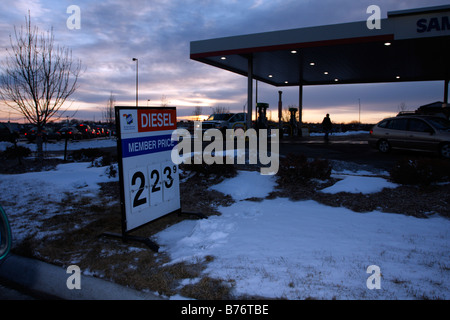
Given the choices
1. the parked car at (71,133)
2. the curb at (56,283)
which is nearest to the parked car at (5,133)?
the parked car at (71,133)

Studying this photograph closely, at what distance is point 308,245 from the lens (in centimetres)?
431

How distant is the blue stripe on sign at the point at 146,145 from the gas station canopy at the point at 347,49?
1277 cm

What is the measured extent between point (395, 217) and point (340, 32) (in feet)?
40.0

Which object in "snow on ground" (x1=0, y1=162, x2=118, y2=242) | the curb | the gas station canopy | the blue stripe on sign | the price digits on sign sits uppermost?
the gas station canopy

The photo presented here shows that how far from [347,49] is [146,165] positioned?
1553 centimetres

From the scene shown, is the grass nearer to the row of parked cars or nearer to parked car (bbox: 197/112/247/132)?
parked car (bbox: 197/112/247/132)

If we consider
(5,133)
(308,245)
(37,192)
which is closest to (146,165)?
(308,245)

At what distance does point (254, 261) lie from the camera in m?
3.81

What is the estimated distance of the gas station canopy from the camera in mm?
14047

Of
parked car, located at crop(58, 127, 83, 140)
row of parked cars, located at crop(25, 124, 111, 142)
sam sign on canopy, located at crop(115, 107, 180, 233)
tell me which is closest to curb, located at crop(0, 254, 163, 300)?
sam sign on canopy, located at crop(115, 107, 180, 233)

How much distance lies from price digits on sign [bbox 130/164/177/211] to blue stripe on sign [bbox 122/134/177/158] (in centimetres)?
27
